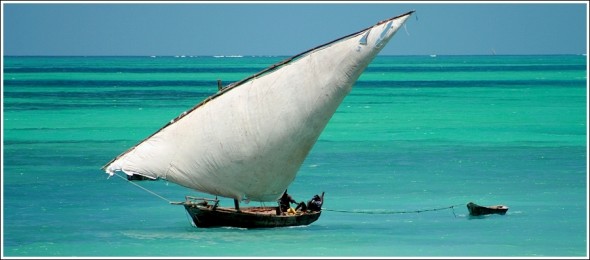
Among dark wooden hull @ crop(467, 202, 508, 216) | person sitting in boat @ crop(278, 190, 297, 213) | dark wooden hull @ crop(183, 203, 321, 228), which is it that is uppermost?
dark wooden hull @ crop(467, 202, 508, 216)

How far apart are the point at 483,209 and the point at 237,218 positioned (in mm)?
4437

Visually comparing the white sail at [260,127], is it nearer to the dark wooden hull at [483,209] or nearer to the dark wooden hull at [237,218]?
the dark wooden hull at [237,218]

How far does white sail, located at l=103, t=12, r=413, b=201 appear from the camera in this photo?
64.4 feet

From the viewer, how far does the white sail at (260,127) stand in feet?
64.4

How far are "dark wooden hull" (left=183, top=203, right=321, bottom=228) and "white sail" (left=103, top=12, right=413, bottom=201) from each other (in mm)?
349

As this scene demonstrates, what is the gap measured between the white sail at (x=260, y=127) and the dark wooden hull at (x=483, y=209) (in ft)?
11.3

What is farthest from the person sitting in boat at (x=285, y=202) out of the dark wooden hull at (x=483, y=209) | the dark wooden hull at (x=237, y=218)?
the dark wooden hull at (x=483, y=209)

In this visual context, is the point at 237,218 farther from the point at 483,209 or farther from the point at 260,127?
the point at 483,209

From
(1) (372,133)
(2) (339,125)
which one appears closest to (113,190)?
(1) (372,133)

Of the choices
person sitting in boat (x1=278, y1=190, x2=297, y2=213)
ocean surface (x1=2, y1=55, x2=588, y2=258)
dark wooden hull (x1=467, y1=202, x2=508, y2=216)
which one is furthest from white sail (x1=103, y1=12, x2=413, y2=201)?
dark wooden hull (x1=467, y1=202, x2=508, y2=216)

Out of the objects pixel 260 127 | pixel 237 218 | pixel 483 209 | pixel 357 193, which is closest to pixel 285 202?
pixel 237 218

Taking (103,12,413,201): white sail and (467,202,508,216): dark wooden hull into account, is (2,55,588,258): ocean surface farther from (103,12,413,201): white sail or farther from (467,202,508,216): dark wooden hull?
(103,12,413,201): white sail

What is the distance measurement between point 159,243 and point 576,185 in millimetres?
9509

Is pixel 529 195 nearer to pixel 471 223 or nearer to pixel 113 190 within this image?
pixel 471 223
